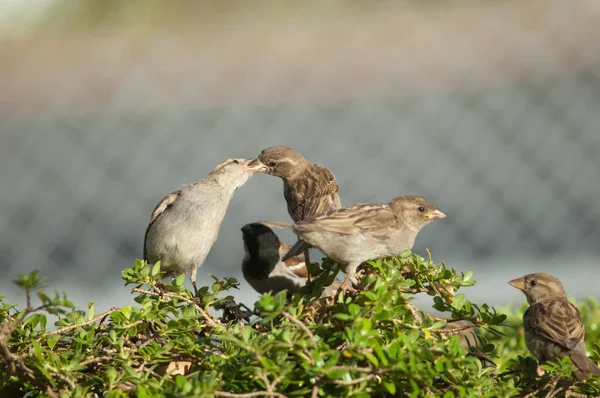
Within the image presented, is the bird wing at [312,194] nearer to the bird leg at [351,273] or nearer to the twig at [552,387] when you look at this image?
the bird leg at [351,273]

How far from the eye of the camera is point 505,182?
650 centimetres

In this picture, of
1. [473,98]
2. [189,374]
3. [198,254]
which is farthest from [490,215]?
[189,374]

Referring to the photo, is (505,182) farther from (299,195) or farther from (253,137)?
(299,195)

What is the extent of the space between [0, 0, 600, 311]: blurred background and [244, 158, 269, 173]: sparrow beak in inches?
42.2

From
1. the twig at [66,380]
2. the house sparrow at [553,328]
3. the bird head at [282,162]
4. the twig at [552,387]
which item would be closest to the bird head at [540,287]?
the house sparrow at [553,328]

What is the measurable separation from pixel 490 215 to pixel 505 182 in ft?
1.00

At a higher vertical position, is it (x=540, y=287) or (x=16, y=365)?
(x=540, y=287)

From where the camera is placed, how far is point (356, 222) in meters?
3.14

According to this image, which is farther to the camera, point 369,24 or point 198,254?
point 369,24

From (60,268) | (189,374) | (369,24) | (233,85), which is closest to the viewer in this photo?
(189,374)

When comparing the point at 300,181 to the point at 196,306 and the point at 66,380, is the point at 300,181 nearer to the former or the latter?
the point at 196,306

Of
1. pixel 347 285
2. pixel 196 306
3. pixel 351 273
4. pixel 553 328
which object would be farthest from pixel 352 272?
pixel 553 328

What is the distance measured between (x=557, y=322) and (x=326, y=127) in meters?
2.99

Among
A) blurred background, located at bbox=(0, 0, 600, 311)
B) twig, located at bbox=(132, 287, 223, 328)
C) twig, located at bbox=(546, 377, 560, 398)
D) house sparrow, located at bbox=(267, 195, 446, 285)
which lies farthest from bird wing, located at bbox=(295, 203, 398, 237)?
blurred background, located at bbox=(0, 0, 600, 311)
